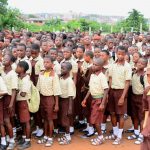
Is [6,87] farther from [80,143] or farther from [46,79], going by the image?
[80,143]

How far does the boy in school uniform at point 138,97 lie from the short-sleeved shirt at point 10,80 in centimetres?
187

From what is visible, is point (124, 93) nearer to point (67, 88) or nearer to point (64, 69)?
point (67, 88)

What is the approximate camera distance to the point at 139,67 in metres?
6.11

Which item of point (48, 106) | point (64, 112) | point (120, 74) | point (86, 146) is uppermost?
point (120, 74)

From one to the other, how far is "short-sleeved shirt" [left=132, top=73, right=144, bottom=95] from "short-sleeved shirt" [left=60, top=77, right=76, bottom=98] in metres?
0.96

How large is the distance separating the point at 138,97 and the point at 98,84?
74 centimetres

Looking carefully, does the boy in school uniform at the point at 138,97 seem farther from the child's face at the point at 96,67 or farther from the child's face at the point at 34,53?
the child's face at the point at 34,53

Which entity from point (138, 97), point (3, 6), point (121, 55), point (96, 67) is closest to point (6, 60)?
point (96, 67)

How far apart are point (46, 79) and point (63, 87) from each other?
31 cm

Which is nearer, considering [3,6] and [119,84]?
[119,84]

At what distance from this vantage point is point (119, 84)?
20.2 feet

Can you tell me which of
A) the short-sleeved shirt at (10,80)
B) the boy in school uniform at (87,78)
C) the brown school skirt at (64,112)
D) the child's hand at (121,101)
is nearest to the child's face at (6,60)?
the short-sleeved shirt at (10,80)

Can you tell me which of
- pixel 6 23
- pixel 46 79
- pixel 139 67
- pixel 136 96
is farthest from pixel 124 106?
pixel 6 23

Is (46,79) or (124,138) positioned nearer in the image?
(46,79)
